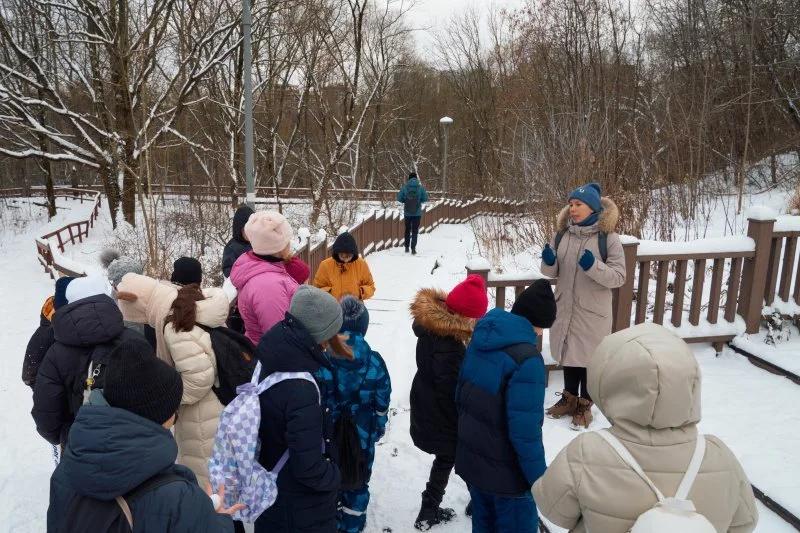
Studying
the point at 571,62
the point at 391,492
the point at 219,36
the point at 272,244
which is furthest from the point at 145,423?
the point at 219,36

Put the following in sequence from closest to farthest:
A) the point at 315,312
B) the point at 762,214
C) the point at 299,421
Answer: the point at 299,421, the point at 315,312, the point at 762,214

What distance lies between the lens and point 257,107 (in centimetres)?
2594

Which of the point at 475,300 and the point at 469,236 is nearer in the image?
the point at 475,300

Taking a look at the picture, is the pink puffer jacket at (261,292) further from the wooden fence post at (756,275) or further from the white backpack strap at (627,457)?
the wooden fence post at (756,275)

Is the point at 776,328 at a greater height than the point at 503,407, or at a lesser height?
lesser

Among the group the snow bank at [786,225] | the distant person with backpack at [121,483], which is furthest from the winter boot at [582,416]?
the distant person with backpack at [121,483]

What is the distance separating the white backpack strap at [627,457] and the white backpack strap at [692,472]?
0.20ft

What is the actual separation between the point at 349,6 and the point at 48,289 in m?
15.7

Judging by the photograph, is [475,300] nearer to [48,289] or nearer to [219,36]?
[48,289]

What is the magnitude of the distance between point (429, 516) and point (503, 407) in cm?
114

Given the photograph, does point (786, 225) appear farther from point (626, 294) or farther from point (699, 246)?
point (626, 294)

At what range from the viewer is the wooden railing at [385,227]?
842 centimetres

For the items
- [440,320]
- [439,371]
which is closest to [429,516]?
[439,371]

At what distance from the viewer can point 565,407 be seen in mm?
4344
